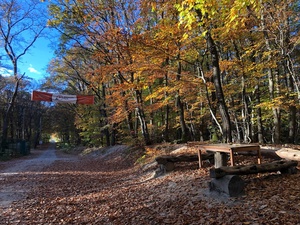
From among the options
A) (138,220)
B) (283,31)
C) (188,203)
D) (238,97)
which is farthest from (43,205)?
(238,97)


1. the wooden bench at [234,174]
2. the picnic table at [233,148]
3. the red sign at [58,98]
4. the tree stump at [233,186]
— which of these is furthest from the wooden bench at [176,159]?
the red sign at [58,98]

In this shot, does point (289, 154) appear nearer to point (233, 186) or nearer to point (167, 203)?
point (233, 186)

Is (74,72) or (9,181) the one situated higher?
(74,72)

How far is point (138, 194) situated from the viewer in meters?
5.69

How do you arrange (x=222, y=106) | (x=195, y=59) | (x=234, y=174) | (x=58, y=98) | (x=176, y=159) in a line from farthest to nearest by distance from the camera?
1. (x=58, y=98)
2. (x=195, y=59)
3. (x=222, y=106)
4. (x=176, y=159)
5. (x=234, y=174)

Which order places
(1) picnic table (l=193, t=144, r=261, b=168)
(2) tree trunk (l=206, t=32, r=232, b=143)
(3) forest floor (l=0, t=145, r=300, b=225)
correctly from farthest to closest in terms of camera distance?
(2) tree trunk (l=206, t=32, r=232, b=143), (1) picnic table (l=193, t=144, r=261, b=168), (3) forest floor (l=0, t=145, r=300, b=225)

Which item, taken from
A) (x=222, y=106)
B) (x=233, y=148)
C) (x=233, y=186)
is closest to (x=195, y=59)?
(x=222, y=106)

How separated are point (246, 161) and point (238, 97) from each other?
1154 cm

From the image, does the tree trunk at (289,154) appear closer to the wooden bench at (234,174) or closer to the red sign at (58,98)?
the wooden bench at (234,174)

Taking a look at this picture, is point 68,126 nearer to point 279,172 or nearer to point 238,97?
point 238,97

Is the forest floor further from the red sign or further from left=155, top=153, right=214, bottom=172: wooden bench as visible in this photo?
the red sign

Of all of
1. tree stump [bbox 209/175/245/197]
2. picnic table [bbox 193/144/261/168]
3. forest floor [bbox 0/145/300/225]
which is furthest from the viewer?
picnic table [bbox 193/144/261/168]

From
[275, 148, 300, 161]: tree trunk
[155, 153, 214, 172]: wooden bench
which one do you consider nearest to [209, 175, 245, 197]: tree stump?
[275, 148, 300, 161]: tree trunk

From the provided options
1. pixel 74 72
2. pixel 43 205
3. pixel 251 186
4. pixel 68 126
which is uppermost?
pixel 74 72
